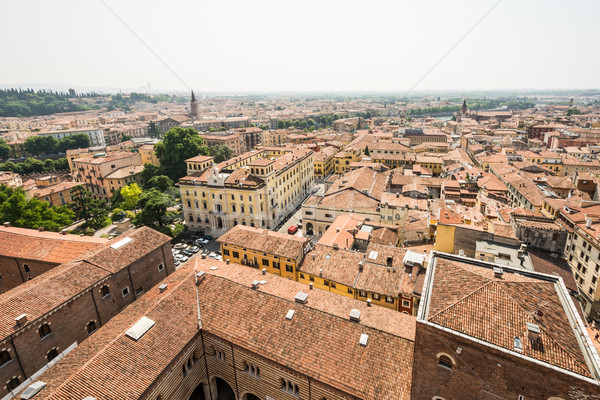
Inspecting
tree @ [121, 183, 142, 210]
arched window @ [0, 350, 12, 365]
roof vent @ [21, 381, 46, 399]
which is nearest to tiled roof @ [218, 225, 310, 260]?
arched window @ [0, 350, 12, 365]

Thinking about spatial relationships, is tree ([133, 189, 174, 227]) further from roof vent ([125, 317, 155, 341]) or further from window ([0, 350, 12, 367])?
roof vent ([125, 317, 155, 341])

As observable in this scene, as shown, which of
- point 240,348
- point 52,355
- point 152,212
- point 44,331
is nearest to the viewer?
point 240,348

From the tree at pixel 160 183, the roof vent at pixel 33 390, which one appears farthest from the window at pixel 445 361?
the tree at pixel 160 183

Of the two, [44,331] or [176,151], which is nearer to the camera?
[44,331]

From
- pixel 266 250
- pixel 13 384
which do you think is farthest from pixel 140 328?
pixel 266 250

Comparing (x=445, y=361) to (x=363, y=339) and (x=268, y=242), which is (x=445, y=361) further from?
(x=268, y=242)

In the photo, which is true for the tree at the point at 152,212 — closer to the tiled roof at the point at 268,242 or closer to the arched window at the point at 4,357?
the tiled roof at the point at 268,242

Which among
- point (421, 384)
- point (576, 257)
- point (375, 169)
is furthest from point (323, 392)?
point (375, 169)
